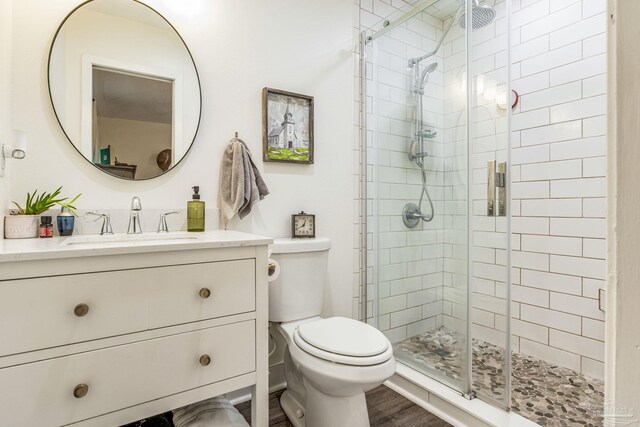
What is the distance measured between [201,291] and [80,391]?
0.40 meters

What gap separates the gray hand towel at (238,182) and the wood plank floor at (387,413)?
95 centimetres

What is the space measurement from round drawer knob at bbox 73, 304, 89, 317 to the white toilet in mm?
744

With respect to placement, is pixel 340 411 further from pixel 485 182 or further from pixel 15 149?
pixel 15 149

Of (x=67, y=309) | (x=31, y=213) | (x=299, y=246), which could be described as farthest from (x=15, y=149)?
(x=299, y=246)

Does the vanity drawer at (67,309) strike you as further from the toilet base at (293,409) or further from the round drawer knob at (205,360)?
the toilet base at (293,409)

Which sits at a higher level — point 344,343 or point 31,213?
point 31,213

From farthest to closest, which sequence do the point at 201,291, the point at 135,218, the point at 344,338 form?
the point at 135,218 → the point at 344,338 → the point at 201,291

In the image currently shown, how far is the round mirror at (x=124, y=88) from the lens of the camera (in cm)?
134

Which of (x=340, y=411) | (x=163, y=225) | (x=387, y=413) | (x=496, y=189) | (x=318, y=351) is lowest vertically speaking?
A: (x=387, y=413)

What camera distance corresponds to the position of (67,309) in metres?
0.89

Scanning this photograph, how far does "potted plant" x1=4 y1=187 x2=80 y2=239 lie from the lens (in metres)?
1.15

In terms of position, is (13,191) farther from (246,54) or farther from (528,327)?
(528,327)
